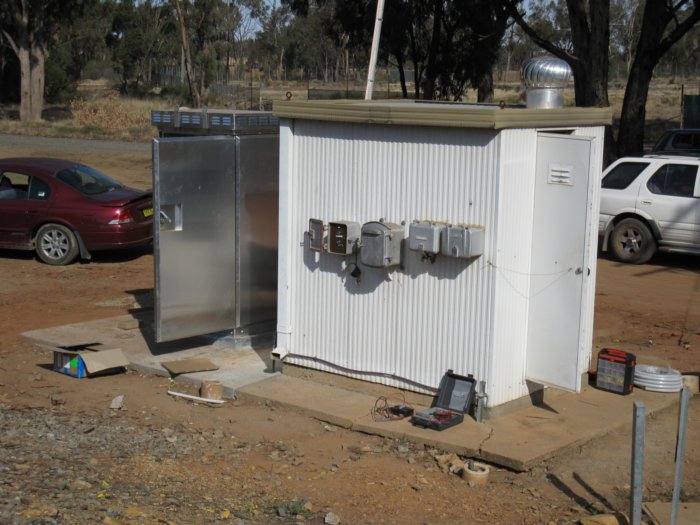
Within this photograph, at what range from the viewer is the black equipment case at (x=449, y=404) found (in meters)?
7.62

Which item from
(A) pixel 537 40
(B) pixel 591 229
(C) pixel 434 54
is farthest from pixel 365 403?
(C) pixel 434 54

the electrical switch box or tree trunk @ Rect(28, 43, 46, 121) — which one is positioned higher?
tree trunk @ Rect(28, 43, 46, 121)

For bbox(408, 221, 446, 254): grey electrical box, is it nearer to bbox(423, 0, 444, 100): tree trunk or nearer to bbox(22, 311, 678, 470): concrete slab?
bbox(22, 311, 678, 470): concrete slab

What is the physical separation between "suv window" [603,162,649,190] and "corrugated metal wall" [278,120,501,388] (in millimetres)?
8592

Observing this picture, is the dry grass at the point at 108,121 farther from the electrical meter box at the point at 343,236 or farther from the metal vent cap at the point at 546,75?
the electrical meter box at the point at 343,236

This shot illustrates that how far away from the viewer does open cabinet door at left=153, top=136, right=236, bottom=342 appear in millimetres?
9164

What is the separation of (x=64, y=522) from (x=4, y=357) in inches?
186

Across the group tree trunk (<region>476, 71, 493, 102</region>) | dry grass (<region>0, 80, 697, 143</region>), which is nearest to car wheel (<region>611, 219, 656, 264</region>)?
dry grass (<region>0, 80, 697, 143</region>)

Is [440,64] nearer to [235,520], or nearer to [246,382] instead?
[246,382]

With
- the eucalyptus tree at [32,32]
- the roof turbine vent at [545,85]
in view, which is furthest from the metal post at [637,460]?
the eucalyptus tree at [32,32]

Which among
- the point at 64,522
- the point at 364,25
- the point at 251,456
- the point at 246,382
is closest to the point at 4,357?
the point at 246,382

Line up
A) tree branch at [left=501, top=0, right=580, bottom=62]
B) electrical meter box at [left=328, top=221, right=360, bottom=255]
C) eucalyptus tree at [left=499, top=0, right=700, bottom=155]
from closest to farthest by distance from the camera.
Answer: electrical meter box at [left=328, top=221, right=360, bottom=255] → eucalyptus tree at [left=499, top=0, right=700, bottom=155] → tree branch at [left=501, top=0, right=580, bottom=62]

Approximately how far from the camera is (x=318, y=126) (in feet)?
28.1

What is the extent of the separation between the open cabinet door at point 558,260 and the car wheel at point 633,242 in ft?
26.2
